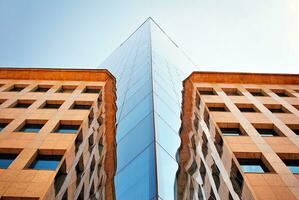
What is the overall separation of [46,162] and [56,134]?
8.63ft

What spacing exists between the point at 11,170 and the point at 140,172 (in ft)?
25.2

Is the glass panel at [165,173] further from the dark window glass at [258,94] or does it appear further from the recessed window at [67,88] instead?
the recessed window at [67,88]

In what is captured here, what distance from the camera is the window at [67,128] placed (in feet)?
74.0

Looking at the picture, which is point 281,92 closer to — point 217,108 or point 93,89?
point 217,108

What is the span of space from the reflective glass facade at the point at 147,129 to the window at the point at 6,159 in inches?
283

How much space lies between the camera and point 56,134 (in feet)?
69.1

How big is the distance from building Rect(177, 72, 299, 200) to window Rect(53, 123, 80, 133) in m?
9.23

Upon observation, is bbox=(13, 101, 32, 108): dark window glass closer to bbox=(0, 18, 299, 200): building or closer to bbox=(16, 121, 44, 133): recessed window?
bbox=(0, 18, 299, 200): building

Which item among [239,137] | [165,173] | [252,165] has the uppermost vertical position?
[239,137]

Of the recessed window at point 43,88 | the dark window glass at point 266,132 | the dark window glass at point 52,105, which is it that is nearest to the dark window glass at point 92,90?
the recessed window at point 43,88

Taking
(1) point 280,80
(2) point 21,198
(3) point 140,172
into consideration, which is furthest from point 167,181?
(1) point 280,80

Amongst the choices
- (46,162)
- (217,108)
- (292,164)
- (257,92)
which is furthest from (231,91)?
(46,162)

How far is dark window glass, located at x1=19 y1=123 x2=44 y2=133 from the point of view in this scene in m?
22.1

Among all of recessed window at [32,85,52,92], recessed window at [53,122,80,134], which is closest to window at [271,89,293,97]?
recessed window at [53,122,80,134]
